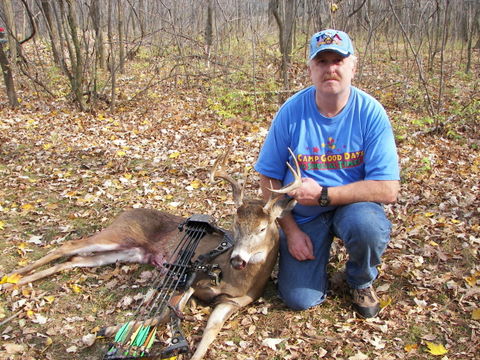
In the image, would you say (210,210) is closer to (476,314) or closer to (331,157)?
(331,157)

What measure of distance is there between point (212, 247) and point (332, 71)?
1.92 metres

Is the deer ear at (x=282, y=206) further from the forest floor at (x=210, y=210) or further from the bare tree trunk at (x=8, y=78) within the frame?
the bare tree trunk at (x=8, y=78)

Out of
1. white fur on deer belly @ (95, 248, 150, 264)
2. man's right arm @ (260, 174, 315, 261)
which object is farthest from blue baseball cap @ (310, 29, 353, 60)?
white fur on deer belly @ (95, 248, 150, 264)

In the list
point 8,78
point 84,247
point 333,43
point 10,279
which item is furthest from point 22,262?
point 8,78

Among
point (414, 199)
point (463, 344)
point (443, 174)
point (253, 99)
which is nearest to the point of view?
point (463, 344)

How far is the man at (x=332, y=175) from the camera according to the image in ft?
10.8

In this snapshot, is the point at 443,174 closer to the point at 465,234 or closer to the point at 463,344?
the point at 465,234

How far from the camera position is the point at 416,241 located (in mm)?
4328

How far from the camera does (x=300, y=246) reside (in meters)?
3.57

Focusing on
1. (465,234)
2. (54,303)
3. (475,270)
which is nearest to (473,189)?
(465,234)

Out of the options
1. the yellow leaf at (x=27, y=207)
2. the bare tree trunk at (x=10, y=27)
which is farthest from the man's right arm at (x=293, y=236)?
the bare tree trunk at (x=10, y=27)

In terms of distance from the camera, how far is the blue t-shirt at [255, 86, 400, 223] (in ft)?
11.0

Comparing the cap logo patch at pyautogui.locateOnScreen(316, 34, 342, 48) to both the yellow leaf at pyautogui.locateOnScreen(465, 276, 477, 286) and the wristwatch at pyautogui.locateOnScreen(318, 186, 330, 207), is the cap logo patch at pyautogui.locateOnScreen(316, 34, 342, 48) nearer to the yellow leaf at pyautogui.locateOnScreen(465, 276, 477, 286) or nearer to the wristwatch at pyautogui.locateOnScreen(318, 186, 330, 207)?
the wristwatch at pyautogui.locateOnScreen(318, 186, 330, 207)

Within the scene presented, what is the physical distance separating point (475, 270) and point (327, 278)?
1281 millimetres
